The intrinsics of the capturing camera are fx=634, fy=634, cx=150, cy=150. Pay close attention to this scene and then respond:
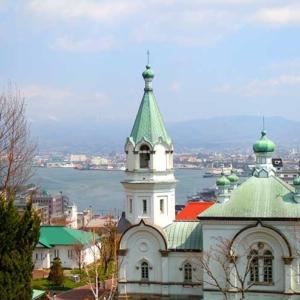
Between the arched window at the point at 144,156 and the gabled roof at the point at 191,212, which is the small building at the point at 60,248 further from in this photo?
the arched window at the point at 144,156

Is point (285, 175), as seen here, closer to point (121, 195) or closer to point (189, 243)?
Answer: point (121, 195)

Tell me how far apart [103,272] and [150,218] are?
7.93 meters

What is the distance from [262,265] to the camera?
19906mm

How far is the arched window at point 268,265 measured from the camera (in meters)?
19.9

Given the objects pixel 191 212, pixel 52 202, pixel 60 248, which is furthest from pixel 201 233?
pixel 52 202

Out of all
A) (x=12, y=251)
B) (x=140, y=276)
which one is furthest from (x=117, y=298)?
(x=12, y=251)

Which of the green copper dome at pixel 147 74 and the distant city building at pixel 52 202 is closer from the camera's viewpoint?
the green copper dome at pixel 147 74

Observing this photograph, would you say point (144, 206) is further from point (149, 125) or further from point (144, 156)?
point (149, 125)

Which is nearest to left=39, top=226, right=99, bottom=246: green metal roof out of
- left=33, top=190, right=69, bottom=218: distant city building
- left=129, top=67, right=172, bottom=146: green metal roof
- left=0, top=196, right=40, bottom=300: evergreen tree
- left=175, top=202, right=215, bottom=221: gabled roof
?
left=175, top=202, right=215, bottom=221: gabled roof

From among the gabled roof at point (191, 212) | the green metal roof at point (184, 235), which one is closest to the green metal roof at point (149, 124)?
→ the green metal roof at point (184, 235)

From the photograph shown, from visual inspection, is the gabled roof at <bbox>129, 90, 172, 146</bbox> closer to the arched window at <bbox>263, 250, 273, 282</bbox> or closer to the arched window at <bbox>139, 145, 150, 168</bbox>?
the arched window at <bbox>139, 145, 150, 168</bbox>

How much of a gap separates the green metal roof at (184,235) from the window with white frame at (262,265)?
6.78 feet

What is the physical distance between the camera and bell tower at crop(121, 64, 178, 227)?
71.3 ft

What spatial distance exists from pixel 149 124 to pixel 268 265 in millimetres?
6261
